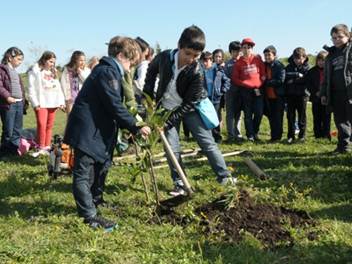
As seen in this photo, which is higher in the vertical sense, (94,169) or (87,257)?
(94,169)

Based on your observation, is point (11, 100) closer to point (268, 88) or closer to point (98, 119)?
point (98, 119)

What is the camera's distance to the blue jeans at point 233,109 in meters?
10.1

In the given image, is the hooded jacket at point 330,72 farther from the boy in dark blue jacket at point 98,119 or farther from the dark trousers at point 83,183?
the dark trousers at point 83,183

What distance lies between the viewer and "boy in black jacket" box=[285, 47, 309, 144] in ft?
31.8

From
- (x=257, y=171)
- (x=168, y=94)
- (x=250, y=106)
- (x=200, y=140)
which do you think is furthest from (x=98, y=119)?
(x=250, y=106)

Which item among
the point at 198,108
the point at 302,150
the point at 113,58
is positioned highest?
the point at 113,58

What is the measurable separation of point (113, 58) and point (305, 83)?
234 inches

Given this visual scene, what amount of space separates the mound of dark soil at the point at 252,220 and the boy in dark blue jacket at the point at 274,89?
16.9 ft

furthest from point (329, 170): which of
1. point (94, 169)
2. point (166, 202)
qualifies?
point (94, 169)

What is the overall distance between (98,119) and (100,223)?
0.96m

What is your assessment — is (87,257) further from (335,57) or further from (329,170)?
(335,57)

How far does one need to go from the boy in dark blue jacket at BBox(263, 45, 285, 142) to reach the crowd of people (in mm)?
20

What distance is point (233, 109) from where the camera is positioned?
10.2 m

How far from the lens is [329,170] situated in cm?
686
